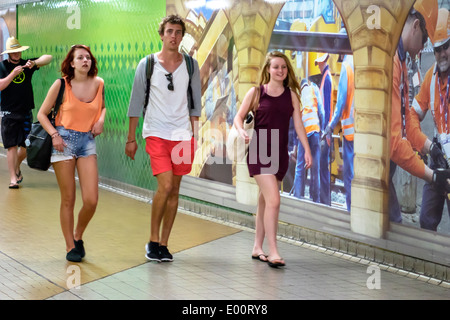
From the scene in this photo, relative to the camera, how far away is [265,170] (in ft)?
23.2

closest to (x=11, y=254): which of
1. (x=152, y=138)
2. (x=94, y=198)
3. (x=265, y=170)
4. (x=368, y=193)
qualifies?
(x=94, y=198)

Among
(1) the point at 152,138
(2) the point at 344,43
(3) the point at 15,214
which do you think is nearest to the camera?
(1) the point at 152,138

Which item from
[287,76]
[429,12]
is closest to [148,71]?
[287,76]

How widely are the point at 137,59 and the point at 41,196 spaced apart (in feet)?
7.44

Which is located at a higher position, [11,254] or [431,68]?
[431,68]

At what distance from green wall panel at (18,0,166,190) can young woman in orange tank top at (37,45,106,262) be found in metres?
3.74

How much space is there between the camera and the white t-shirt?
23.1 feet

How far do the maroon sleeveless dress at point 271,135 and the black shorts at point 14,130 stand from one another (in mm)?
5635

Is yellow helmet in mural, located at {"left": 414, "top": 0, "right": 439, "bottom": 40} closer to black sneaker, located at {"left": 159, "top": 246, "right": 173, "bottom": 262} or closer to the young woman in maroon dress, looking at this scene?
the young woman in maroon dress

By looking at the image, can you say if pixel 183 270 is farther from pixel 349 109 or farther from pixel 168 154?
pixel 349 109

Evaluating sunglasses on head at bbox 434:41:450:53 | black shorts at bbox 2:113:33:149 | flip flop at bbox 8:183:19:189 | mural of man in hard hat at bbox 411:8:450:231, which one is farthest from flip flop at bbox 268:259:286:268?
black shorts at bbox 2:113:33:149

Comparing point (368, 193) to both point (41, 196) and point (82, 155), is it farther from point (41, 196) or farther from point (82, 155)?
point (41, 196)

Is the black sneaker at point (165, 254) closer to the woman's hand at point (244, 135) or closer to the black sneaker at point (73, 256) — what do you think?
the black sneaker at point (73, 256)

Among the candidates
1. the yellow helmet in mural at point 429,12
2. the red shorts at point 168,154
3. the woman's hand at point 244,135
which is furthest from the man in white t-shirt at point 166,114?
the yellow helmet in mural at point 429,12
